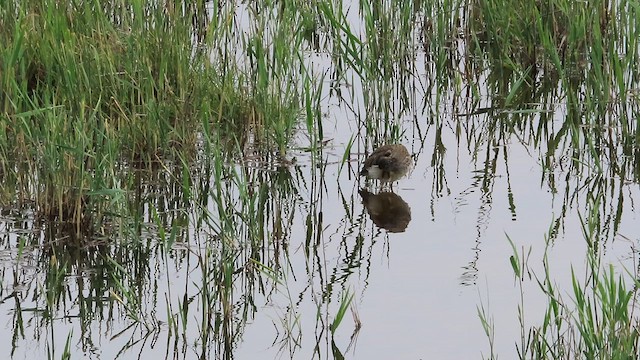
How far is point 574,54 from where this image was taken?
7.79 metres

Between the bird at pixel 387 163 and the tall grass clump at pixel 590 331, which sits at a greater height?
the bird at pixel 387 163

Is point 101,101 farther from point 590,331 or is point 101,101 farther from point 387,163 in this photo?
point 590,331

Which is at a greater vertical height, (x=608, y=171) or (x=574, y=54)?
(x=574, y=54)

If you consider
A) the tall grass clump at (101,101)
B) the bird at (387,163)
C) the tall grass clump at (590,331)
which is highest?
the tall grass clump at (101,101)

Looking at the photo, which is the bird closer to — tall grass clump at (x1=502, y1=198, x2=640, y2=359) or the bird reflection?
the bird reflection

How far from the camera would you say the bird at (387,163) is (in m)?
6.27

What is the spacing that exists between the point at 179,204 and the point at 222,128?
822mm

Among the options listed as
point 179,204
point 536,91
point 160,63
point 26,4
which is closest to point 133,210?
point 179,204

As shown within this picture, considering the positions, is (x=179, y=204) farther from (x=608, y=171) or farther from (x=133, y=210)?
(x=608, y=171)

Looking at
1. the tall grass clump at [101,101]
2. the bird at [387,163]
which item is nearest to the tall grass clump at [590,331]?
the bird at [387,163]

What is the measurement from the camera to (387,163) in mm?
6359

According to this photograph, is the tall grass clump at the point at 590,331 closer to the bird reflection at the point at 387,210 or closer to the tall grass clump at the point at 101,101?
the bird reflection at the point at 387,210

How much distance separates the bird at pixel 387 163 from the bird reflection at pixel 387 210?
0.08 m

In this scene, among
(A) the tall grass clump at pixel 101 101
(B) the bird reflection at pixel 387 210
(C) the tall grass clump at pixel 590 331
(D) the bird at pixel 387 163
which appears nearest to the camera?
(C) the tall grass clump at pixel 590 331
